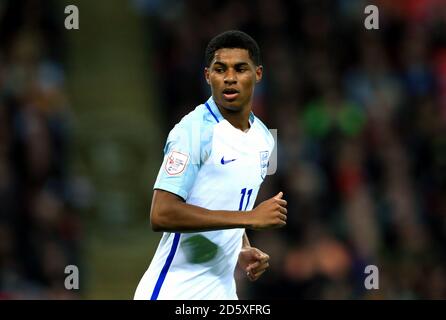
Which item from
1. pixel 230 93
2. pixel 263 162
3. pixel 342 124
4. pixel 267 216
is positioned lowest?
pixel 267 216

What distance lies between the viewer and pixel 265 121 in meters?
11.6

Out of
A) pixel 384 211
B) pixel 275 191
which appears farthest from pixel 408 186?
pixel 275 191

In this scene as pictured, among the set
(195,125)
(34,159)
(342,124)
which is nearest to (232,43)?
(195,125)

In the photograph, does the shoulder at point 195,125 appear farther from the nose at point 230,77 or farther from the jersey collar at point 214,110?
the nose at point 230,77

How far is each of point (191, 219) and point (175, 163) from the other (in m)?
0.29

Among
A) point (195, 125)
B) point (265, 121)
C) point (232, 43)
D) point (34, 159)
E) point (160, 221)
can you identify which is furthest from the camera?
point (265, 121)

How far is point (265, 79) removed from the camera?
1206 centimetres

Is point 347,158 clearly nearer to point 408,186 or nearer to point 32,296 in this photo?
point 408,186

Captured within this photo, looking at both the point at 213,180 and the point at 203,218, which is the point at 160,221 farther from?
the point at 213,180

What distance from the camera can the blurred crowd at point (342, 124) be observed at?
10305 mm

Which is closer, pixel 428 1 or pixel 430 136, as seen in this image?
pixel 430 136

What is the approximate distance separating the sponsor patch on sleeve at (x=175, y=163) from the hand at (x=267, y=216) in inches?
16.1

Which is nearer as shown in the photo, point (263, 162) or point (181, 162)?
point (181, 162)
